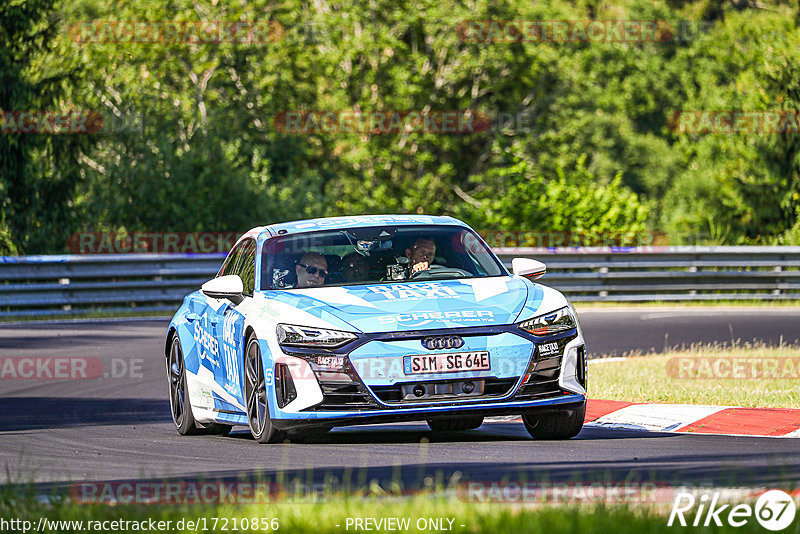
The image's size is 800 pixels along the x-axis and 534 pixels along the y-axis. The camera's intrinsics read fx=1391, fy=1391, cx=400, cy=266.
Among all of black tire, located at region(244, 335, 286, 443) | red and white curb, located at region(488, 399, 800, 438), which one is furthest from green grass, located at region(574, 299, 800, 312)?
black tire, located at region(244, 335, 286, 443)

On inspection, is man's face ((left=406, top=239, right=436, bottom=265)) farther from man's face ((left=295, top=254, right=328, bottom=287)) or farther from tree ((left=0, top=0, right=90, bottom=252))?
tree ((left=0, top=0, right=90, bottom=252))

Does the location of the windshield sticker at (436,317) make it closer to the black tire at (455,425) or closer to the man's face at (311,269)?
the man's face at (311,269)

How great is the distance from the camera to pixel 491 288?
8969 mm

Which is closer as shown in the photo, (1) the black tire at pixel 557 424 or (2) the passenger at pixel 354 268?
Result: (1) the black tire at pixel 557 424

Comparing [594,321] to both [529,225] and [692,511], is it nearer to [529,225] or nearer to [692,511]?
[529,225]

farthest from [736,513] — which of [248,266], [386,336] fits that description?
[248,266]

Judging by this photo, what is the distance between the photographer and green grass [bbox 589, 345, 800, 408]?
1090 centimetres

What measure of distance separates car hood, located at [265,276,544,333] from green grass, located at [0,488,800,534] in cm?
252

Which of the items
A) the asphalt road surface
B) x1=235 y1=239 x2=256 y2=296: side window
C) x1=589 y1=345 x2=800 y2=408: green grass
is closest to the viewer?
the asphalt road surface

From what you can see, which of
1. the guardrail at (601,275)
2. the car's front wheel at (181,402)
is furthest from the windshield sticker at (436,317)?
the guardrail at (601,275)

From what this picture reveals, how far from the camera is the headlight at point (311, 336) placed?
8258mm

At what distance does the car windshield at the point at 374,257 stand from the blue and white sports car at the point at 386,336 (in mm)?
11

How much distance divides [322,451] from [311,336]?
70cm

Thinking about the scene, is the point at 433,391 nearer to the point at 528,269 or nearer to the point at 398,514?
the point at 528,269
